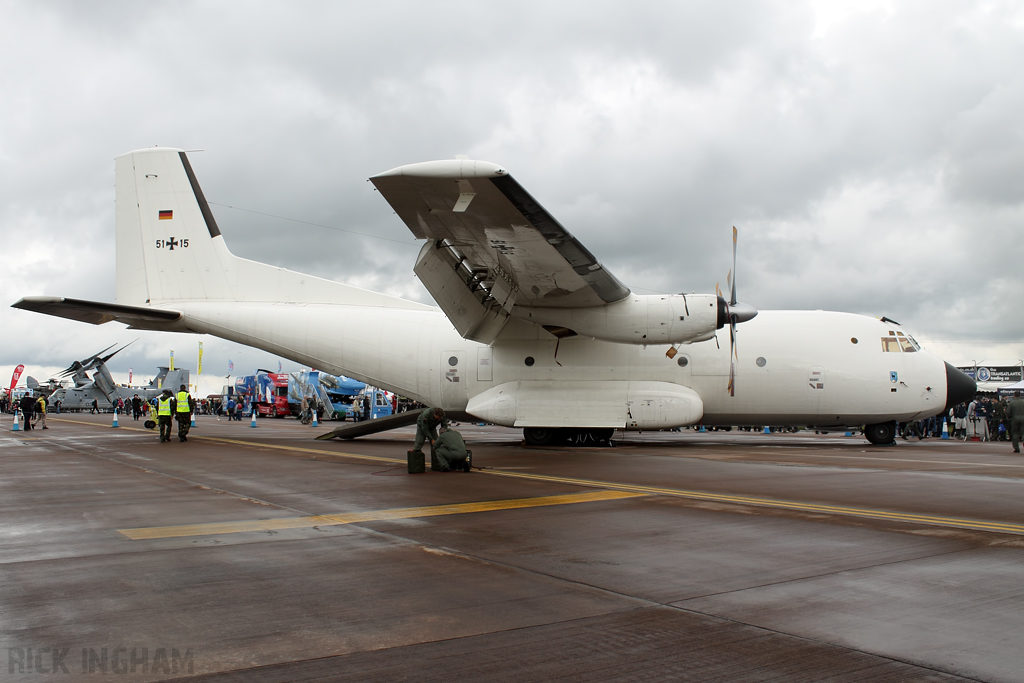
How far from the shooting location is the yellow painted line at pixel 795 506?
247 inches

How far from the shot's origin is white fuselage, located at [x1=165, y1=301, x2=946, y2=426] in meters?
18.1

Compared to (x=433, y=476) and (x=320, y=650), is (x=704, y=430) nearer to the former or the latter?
(x=433, y=476)

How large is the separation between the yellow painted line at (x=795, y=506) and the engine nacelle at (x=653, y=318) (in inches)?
244

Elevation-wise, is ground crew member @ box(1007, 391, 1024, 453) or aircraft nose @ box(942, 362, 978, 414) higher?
aircraft nose @ box(942, 362, 978, 414)

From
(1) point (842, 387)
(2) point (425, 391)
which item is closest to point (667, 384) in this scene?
(1) point (842, 387)

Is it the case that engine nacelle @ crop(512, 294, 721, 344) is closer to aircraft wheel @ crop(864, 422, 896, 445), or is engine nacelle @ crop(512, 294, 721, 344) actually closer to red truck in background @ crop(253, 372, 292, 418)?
aircraft wheel @ crop(864, 422, 896, 445)

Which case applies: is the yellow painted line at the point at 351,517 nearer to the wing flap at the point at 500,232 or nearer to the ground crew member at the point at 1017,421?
the wing flap at the point at 500,232

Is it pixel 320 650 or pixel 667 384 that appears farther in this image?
pixel 667 384

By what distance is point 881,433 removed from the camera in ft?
63.8

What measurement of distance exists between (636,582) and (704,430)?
3466 cm

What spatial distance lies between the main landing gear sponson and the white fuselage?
935 mm

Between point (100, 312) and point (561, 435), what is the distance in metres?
12.6

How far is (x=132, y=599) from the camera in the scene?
4.07 meters

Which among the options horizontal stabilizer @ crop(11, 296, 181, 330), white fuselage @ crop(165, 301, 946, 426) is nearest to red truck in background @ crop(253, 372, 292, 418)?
horizontal stabilizer @ crop(11, 296, 181, 330)
